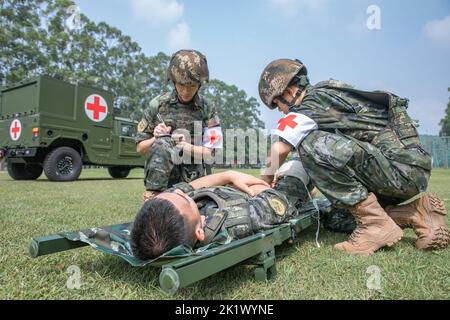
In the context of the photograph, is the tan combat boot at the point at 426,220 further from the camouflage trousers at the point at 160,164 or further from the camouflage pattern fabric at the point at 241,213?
the camouflage trousers at the point at 160,164

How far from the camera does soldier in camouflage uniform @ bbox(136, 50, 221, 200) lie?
313 cm

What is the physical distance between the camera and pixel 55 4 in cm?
2272

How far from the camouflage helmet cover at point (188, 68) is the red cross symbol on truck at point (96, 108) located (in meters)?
7.53

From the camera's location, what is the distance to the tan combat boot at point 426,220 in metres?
2.21

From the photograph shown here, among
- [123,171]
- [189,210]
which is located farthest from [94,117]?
[189,210]

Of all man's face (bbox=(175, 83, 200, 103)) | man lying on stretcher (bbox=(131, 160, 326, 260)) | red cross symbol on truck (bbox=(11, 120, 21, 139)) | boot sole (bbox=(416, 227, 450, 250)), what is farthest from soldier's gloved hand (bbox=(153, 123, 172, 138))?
red cross symbol on truck (bbox=(11, 120, 21, 139))

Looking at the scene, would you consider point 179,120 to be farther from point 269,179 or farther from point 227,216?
point 227,216

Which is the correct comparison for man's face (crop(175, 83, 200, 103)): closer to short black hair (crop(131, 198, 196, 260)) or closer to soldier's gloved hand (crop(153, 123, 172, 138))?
soldier's gloved hand (crop(153, 123, 172, 138))

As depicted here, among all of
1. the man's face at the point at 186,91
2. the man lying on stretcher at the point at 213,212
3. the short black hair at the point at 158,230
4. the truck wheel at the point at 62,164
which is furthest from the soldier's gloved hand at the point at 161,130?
the truck wheel at the point at 62,164

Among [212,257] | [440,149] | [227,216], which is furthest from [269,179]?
[440,149]

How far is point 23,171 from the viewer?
973cm

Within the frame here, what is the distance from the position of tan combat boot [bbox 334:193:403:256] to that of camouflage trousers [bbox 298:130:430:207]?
65mm
